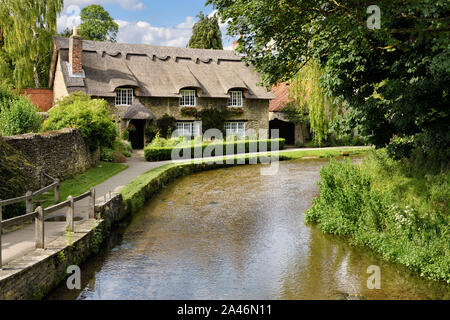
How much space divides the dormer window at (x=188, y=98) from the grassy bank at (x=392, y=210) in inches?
834

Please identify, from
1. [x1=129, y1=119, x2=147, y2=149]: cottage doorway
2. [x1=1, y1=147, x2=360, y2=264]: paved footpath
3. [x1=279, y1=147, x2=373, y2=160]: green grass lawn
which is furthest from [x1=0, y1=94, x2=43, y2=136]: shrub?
[x1=279, y1=147, x2=373, y2=160]: green grass lawn

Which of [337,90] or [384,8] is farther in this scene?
[337,90]

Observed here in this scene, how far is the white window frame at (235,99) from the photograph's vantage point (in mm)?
34150

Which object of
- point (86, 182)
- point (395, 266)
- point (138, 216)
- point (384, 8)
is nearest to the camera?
point (384, 8)

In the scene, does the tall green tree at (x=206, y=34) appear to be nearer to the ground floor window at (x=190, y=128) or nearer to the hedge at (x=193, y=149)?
the ground floor window at (x=190, y=128)

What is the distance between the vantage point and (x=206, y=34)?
5266 cm

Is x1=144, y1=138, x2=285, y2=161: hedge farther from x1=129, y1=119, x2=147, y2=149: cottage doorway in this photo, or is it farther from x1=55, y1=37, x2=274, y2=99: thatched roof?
x1=129, y1=119, x2=147, y2=149: cottage doorway

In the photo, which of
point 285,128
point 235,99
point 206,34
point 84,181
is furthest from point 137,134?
point 206,34

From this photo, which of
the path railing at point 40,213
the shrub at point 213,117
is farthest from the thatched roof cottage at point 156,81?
the path railing at point 40,213

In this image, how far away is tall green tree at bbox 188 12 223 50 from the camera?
171 feet
